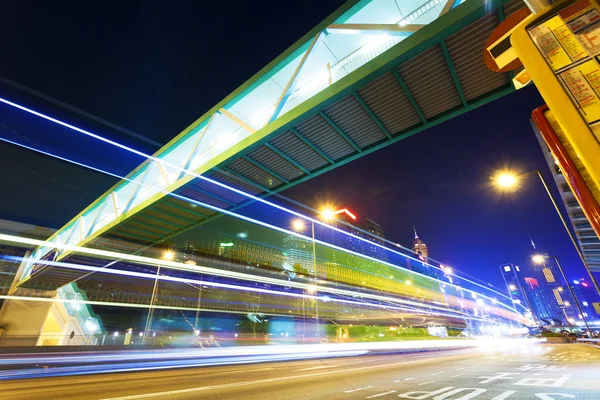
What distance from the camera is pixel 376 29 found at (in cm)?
765

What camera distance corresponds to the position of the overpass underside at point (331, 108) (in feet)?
22.8

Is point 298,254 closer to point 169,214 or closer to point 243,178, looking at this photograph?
point 169,214

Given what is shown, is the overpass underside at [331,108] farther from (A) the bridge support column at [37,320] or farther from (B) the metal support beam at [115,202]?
(A) the bridge support column at [37,320]

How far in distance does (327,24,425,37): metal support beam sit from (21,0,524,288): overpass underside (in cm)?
3

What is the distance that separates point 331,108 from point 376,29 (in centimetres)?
263

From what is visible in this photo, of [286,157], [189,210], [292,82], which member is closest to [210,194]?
[189,210]

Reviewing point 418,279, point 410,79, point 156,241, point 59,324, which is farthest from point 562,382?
point 418,279

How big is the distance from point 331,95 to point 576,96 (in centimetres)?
713

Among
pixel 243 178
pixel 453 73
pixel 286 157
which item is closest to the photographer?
pixel 453 73

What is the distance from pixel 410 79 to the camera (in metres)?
7.74

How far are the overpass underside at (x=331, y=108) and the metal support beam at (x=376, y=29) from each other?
3 cm

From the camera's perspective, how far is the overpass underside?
6.95m

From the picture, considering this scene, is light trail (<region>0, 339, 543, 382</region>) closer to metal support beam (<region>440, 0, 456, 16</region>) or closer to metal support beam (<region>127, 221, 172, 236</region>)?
metal support beam (<region>127, 221, 172, 236</region>)

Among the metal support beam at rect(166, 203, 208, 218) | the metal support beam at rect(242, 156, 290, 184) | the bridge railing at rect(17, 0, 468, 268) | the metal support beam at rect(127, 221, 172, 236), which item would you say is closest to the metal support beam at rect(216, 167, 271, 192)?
the bridge railing at rect(17, 0, 468, 268)
